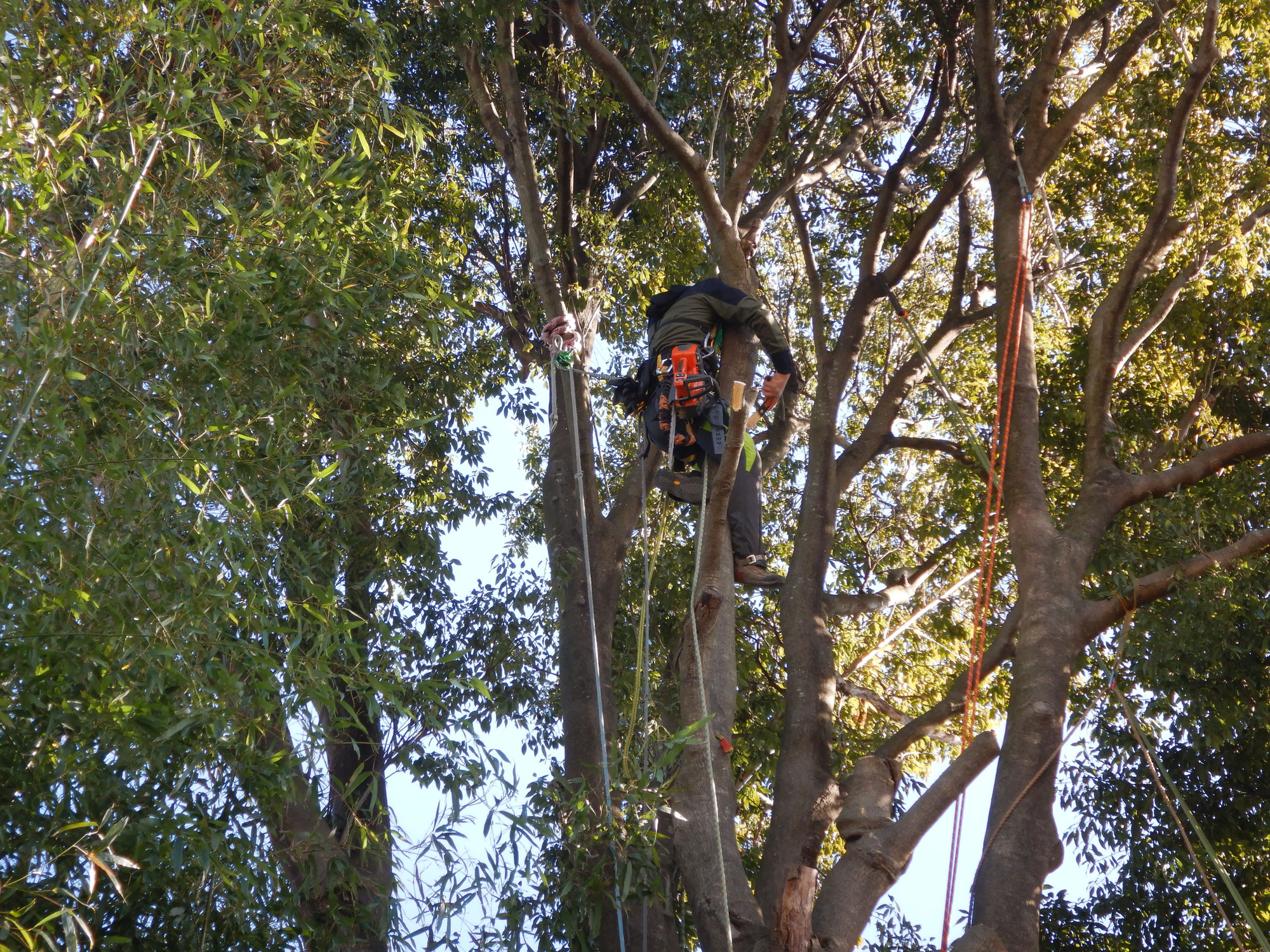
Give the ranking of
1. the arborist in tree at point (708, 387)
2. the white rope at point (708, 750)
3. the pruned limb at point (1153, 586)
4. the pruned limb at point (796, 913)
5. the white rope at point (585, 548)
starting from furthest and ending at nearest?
the arborist in tree at point (708, 387) < the pruned limb at point (1153, 586) < the white rope at point (585, 548) < the pruned limb at point (796, 913) < the white rope at point (708, 750)

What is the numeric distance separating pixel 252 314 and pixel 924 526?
6.13 m

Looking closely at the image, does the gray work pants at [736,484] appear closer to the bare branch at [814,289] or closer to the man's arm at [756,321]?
the man's arm at [756,321]

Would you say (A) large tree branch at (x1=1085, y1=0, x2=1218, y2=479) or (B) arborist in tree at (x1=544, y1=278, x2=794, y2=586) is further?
(A) large tree branch at (x1=1085, y1=0, x2=1218, y2=479)

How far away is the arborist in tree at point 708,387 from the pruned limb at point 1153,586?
4.32 feet

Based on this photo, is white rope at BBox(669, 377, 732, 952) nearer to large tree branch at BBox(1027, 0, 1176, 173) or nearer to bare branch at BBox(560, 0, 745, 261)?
bare branch at BBox(560, 0, 745, 261)

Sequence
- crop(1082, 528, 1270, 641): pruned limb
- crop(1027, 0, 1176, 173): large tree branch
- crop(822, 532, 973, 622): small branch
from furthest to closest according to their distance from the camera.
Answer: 1. crop(822, 532, 973, 622): small branch
2. crop(1027, 0, 1176, 173): large tree branch
3. crop(1082, 528, 1270, 641): pruned limb

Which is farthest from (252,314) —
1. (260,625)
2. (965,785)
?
(965,785)

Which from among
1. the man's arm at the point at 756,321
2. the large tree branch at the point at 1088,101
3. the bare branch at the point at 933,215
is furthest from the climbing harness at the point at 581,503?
the large tree branch at the point at 1088,101

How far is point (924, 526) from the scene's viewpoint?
27.6 feet

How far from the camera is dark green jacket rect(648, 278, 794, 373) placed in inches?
186

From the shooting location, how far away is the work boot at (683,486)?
511cm

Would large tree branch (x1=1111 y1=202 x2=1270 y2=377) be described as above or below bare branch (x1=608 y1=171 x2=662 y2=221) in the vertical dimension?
below

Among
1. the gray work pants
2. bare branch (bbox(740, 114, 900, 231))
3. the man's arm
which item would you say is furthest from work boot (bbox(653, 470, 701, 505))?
bare branch (bbox(740, 114, 900, 231))

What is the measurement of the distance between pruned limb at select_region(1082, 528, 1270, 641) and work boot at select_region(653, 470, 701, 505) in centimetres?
176
